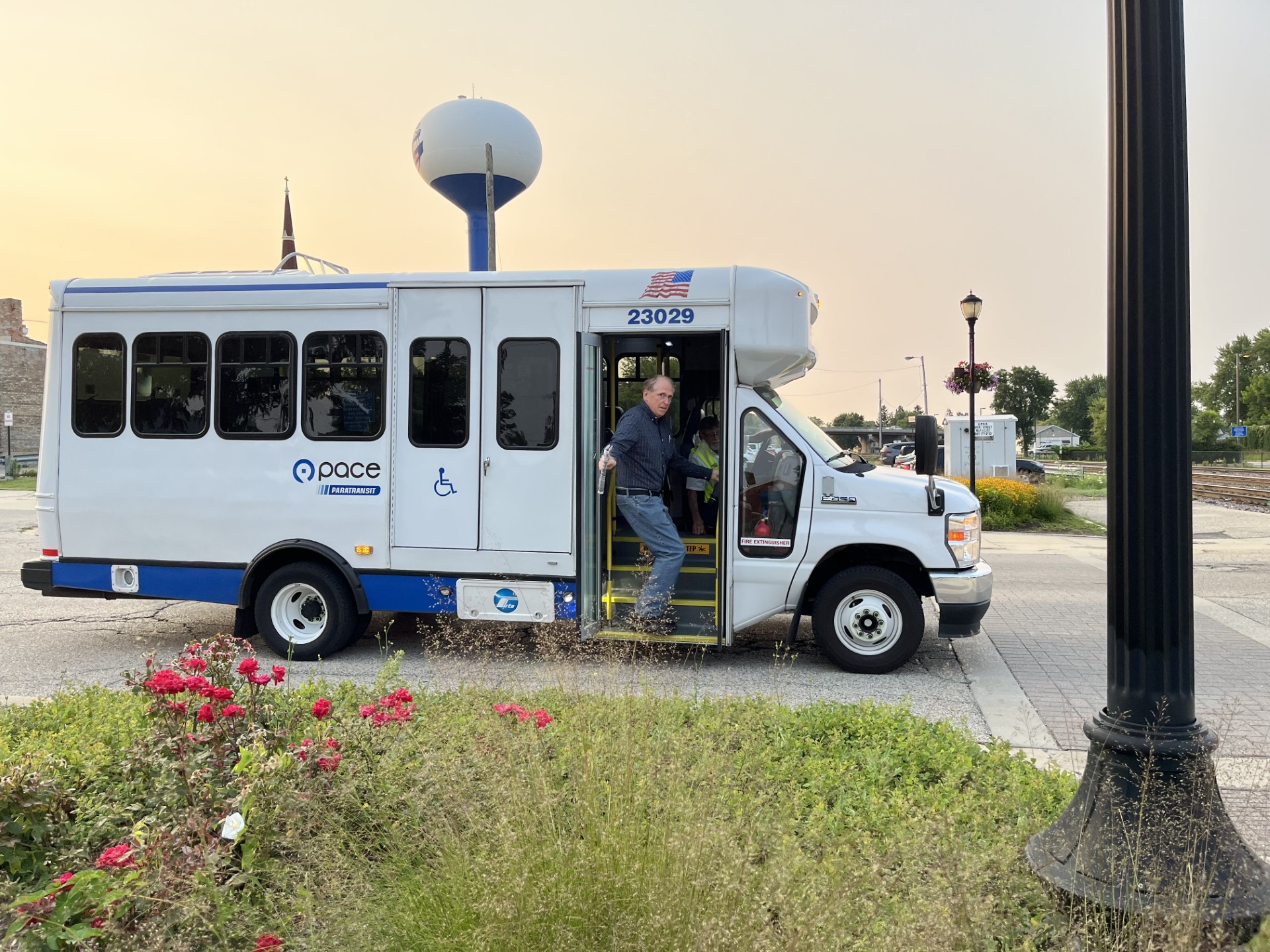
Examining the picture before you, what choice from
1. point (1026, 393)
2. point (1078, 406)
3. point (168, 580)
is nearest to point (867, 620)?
point (168, 580)

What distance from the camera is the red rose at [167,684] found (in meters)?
3.40

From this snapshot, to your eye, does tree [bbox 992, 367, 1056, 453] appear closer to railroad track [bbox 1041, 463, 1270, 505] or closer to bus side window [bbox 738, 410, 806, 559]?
railroad track [bbox 1041, 463, 1270, 505]

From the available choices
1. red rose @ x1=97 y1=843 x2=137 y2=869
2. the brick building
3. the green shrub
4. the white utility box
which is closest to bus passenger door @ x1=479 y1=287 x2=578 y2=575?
red rose @ x1=97 y1=843 x2=137 y2=869

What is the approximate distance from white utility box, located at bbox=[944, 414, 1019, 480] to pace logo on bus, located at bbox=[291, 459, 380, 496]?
26.6 meters

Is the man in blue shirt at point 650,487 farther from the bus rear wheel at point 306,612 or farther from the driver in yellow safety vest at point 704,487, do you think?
the bus rear wheel at point 306,612

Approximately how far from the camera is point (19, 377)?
58625mm

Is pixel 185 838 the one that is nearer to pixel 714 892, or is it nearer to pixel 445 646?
pixel 714 892

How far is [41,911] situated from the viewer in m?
2.72

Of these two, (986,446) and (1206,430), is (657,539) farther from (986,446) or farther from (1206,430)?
(1206,430)

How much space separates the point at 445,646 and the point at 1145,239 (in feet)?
20.3

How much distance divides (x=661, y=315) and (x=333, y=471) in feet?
9.66

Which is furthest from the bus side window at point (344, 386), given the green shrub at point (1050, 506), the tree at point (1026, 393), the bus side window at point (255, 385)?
the tree at point (1026, 393)

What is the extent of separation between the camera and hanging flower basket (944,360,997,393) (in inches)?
957

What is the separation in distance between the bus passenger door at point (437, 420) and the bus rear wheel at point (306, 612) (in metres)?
0.72
